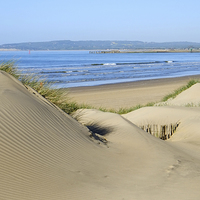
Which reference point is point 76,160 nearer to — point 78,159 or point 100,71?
point 78,159

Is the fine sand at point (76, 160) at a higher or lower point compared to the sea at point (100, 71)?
higher

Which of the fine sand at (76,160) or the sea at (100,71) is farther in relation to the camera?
the sea at (100,71)

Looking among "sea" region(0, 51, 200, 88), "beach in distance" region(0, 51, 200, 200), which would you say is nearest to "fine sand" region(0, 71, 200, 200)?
"beach in distance" region(0, 51, 200, 200)

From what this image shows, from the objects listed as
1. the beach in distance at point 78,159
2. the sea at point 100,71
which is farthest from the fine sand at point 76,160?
the sea at point 100,71

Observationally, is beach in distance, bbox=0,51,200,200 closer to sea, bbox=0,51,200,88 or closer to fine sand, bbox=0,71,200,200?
fine sand, bbox=0,71,200,200

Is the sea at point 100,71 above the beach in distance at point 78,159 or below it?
below

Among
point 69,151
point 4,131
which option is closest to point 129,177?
point 69,151

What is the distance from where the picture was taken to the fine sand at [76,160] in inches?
153

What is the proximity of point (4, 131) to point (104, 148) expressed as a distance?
1.87 metres

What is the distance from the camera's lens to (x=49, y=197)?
3652 mm

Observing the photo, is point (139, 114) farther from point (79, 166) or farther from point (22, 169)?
point (22, 169)

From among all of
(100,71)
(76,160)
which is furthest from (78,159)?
(100,71)

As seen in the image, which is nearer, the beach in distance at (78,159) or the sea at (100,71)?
the beach in distance at (78,159)

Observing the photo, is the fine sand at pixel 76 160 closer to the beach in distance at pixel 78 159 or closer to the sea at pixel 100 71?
the beach in distance at pixel 78 159
